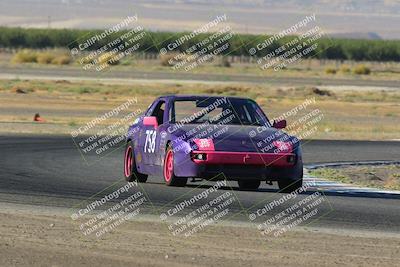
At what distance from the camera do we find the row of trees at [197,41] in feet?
547

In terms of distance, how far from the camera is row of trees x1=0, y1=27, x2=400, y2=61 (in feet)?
547

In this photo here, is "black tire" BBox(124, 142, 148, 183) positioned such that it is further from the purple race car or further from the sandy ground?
the sandy ground

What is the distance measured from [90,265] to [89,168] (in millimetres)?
11988

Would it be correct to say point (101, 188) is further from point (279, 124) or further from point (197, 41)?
point (197, 41)

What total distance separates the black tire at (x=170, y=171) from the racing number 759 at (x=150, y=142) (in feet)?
1.60

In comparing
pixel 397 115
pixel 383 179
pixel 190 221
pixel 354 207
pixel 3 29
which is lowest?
pixel 3 29

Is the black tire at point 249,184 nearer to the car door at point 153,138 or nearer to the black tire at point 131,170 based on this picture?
the car door at point 153,138

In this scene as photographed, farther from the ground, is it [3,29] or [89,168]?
[89,168]

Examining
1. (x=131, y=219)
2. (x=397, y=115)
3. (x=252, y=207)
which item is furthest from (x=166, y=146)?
(x=397, y=115)

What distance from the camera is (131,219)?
1405 cm

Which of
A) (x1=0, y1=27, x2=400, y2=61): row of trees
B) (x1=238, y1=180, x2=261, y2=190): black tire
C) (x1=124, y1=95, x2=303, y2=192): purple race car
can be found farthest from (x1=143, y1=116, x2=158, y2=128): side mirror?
(x1=0, y1=27, x2=400, y2=61): row of trees

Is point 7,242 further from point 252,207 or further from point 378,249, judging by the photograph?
point 252,207

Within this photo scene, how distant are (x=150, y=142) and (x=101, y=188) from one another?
3.62 feet

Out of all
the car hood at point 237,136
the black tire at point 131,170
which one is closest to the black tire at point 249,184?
the car hood at point 237,136
